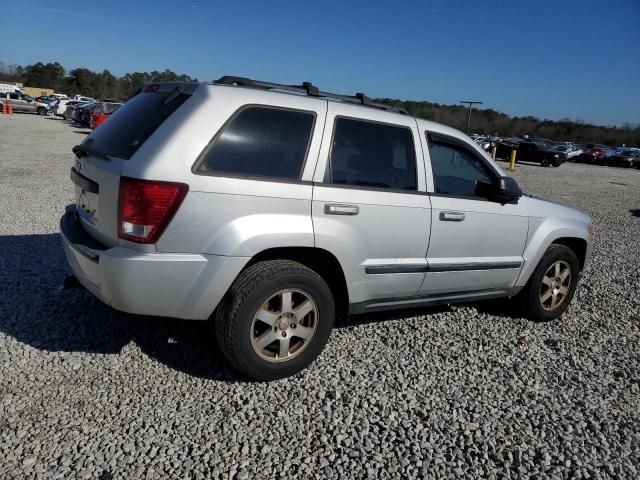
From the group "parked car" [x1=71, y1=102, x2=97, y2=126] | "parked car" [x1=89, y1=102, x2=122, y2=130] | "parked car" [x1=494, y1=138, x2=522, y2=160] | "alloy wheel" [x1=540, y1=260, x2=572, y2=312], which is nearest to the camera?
"alloy wheel" [x1=540, y1=260, x2=572, y2=312]

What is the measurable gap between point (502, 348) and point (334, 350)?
55.0 inches

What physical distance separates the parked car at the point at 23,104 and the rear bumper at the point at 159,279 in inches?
1772

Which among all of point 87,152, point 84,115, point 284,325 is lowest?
point 284,325

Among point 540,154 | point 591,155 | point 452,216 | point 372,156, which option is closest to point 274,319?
point 372,156

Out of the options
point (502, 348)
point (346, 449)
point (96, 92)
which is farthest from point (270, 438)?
point (96, 92)

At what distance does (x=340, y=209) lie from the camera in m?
3.31

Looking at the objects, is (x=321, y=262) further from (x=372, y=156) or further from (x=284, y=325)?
(x=372, y=156)

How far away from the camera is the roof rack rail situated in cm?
345

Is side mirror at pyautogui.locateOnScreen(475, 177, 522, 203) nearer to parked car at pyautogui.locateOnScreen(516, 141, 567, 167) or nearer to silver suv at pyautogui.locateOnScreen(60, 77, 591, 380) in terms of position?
silver suv at pyautogui.locateOnScreen(60, 77, 591, 380)

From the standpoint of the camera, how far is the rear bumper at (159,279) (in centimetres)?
288

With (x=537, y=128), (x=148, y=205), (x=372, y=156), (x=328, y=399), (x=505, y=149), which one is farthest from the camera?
(x=537, y=128)

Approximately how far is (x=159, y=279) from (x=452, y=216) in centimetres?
215

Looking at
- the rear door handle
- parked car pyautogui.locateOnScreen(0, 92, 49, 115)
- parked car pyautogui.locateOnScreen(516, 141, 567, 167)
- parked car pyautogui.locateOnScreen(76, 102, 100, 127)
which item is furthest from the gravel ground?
parked car pyautogui.locateOnScreen(0, 92, 49, 115)

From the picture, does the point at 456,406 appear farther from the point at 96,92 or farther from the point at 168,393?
the point at 96,92
